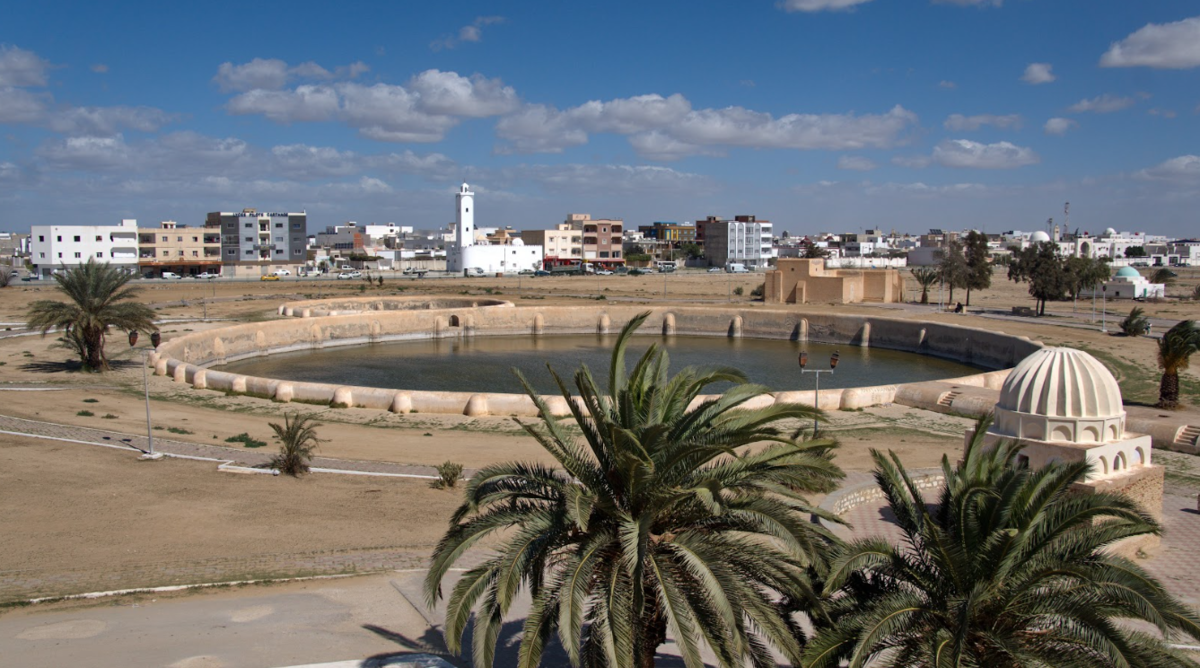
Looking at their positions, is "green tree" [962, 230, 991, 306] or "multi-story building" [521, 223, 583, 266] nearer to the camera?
"green tree" [962, 230, 991, 306]

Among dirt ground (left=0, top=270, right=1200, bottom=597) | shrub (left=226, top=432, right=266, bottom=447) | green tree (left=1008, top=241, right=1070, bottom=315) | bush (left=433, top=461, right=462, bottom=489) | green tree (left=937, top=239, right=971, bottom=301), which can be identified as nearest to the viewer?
dirt ground (left=0, top=270, right=1200, bottom=597)

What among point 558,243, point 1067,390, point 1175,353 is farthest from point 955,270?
point 558,243

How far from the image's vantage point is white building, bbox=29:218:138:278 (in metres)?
81.5

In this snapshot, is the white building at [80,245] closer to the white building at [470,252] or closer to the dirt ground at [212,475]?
→ the white building at [470,252]

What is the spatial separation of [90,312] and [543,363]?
17.6m

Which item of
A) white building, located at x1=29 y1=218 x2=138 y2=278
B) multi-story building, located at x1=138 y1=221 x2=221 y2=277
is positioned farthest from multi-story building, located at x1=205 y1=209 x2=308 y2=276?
white building, located at x1=29 y1=218 x2=138 y2=278

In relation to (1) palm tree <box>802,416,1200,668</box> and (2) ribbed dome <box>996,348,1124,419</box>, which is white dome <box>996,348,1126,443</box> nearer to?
(2) ribbed dome <box>996,348,1124,419</box>

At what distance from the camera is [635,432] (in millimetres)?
7664

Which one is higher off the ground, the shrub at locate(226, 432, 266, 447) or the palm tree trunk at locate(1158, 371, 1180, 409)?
the palm tree trunk at locate(1158, 371, 1180, 409)

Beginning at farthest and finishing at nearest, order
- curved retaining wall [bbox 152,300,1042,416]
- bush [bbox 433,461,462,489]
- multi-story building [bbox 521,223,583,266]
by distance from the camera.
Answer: multi-story building [bbox 521,223,583,266], curved retaining wall [bbox 152,300,1042,416], bush [bbox 433,461,462,489]

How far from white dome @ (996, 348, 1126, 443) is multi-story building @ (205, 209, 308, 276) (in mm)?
83445

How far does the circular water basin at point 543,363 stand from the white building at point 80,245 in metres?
49.6

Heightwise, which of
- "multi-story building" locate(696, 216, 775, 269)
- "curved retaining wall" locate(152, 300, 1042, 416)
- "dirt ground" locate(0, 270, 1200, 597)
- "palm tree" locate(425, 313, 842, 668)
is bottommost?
"dirt ground" locate(0, 270, 1200, 597)

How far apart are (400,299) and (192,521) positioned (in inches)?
1656
